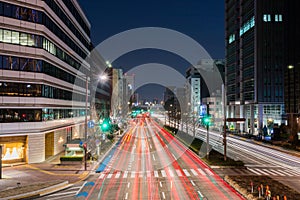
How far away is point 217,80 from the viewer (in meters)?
183

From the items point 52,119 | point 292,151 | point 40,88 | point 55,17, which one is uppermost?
point 55,17

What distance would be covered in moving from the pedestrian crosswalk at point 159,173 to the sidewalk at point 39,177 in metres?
2.85

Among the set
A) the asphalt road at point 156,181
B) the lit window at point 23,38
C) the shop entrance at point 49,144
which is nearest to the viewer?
the asphalt road at point 156,181

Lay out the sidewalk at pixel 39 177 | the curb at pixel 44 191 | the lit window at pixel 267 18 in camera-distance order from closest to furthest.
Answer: the curb at pixel 44 191, the sidewalk at pixel 39 177, the lit window at pixel 267 18

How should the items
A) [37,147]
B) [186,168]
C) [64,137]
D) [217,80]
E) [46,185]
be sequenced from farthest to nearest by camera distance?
[217,80] → [64,137] → [37,147] → [186,168] → [46,185]

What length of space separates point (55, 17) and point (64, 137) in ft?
69.4

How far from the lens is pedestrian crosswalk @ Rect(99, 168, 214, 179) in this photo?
30.6 meters

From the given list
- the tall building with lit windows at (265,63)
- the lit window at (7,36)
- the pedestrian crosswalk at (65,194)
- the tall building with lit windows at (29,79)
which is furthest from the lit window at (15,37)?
the tall building with lit windows at (265,63)

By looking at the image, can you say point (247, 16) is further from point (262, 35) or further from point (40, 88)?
point (40, 88)

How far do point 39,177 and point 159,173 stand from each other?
1269 cm

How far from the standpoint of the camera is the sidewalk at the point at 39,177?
79.4 ft

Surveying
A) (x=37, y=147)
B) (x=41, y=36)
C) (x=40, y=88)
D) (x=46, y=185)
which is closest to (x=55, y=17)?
(x=41, y=36)

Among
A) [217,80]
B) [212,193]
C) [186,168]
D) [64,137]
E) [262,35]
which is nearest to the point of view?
[212,193]

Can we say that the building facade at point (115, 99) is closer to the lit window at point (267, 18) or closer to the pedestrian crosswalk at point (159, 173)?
the lit window at point (267, 18)
